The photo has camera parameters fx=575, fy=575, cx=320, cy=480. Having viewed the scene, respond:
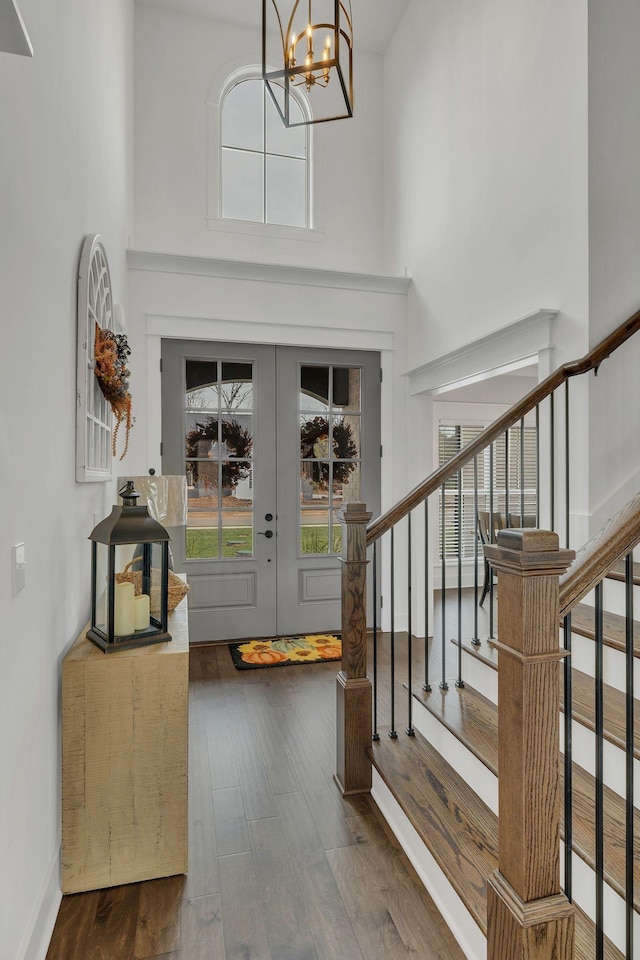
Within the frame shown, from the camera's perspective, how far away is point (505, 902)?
3.71 ft

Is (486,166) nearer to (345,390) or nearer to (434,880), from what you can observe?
(345,390)

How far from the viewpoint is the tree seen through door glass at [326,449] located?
14.9 ft

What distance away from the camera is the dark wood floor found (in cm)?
162

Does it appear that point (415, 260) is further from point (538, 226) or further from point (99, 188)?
point (99, 188)

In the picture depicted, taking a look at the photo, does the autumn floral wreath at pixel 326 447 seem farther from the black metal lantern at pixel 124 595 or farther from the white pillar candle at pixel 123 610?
the white pillar candle at pixel 123 610

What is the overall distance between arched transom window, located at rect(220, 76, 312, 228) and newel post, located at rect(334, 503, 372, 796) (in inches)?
135

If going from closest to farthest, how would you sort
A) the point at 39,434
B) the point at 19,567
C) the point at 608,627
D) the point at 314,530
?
the point at 19,567 < the point at 39,434 < the point at 608,627 < the point at 314,530

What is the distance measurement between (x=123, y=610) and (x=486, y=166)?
127 inches

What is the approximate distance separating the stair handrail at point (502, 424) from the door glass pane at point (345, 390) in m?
2.16

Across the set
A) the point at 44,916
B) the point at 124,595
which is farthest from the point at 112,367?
the point at 44,916

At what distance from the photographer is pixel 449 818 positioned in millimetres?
1888

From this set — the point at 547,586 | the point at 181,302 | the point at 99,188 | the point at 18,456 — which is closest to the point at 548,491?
the point at 547,586

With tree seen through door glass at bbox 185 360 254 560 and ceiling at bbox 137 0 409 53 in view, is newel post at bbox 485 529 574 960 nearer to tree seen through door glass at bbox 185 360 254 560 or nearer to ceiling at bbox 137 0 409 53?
tree seen through door glass at bbox 185 360 254 560

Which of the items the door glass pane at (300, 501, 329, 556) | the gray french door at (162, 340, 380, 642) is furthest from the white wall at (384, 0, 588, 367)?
the door glass pane at (300, 501, 329, 556)
